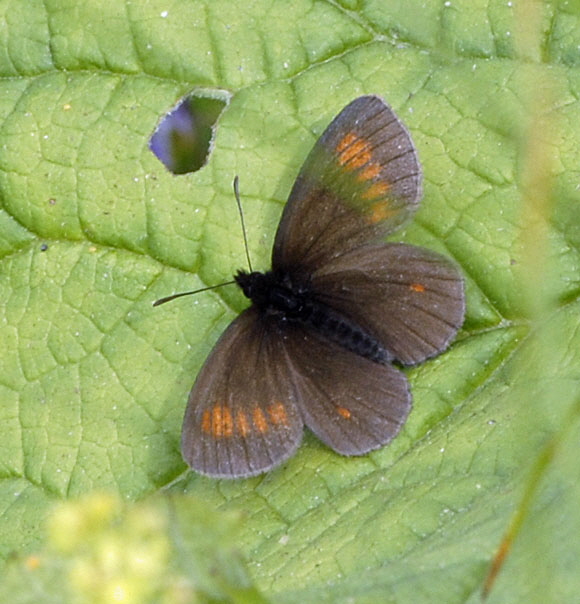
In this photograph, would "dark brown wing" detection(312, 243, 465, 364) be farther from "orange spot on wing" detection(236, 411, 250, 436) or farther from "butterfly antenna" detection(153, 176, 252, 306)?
→ "orange spot on wing" detection(236, 411, 250, 436)

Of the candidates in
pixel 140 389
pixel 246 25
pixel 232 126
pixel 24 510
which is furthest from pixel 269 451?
pixel 246 25

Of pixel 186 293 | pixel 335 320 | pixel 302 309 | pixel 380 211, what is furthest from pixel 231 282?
pixel 380 211

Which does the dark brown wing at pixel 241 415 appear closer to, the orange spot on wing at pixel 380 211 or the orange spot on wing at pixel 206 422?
the orange spot on wing at pixel 206 422

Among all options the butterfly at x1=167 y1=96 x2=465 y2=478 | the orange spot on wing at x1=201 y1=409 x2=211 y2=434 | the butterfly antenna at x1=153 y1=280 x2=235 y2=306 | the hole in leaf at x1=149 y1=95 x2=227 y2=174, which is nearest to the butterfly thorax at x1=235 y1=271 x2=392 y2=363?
the butterfly at x1=167 y1=96 x2=465 y2=478

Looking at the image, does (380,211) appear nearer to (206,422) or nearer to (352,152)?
(352,152)

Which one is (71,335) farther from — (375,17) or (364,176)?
(375,17)

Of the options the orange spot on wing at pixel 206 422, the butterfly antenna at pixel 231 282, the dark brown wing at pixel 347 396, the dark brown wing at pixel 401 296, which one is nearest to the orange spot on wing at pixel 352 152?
the dark brown wing at pixel 401 296

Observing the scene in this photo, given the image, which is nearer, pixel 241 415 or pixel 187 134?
pixel 241 415
